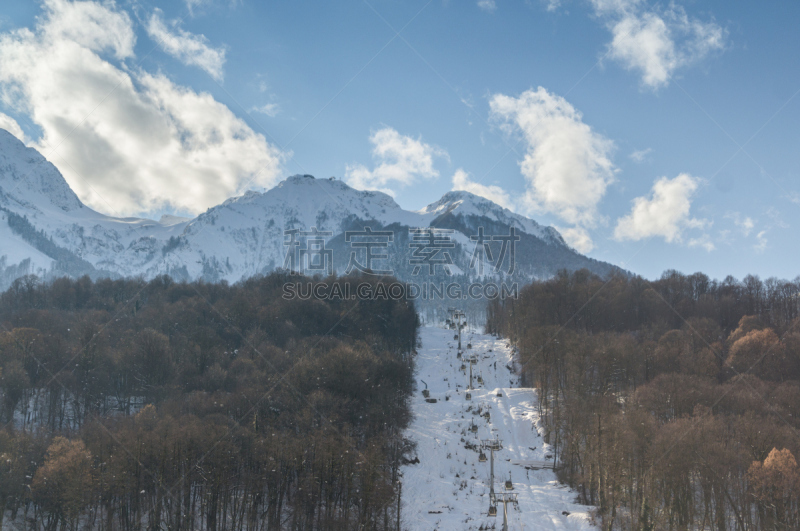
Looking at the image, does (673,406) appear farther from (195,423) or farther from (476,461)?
(195,423)

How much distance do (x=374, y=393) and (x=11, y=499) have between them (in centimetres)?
3211

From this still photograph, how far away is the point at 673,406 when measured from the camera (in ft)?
145

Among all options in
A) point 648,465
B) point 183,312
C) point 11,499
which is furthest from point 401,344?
point 11,499

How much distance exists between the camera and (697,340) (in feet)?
216

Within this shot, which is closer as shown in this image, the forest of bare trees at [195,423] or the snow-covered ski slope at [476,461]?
the forest of bare trees at [195,423]

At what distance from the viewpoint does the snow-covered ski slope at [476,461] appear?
122ft

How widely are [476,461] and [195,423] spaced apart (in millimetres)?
28898

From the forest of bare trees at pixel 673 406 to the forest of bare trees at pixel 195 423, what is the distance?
59.2 ft

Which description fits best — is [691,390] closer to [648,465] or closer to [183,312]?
[648,465]

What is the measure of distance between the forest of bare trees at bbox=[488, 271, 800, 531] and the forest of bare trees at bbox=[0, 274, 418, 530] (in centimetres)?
1804

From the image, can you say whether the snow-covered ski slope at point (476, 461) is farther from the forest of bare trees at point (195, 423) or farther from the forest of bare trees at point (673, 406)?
the forest of bare trees at point (195, 423)

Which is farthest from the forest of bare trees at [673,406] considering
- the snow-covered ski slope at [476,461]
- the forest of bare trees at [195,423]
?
the forest of bare trees at [195,423]

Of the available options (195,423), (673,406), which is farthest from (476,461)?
(195,423)

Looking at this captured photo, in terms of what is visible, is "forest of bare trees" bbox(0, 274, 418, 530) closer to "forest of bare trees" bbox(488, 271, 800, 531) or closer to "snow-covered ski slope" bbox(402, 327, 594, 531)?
"snow-covered ski slope" bbox(402, 327, 594, 531)
